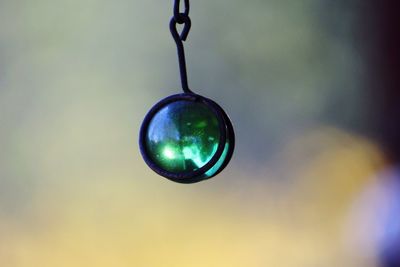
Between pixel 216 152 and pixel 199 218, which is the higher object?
pixel 199 218

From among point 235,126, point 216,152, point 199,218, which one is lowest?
point 216,152

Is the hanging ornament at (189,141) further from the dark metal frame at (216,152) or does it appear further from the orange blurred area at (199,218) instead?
the orange blurred area at (199,218)

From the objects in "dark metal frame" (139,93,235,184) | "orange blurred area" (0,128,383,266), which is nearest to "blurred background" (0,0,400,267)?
"orange blurred area" (0,128,383,266)

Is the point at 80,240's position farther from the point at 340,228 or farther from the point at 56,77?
the point at 340,228

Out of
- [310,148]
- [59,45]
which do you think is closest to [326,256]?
[310,148]

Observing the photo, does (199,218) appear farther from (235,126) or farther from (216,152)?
(216,152)

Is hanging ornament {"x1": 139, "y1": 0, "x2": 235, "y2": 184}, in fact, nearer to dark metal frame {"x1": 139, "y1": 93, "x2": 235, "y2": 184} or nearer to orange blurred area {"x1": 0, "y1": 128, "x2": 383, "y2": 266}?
dark metal frame {"x1": 139, "y1": 93, "x2": 235, "y2": 184}

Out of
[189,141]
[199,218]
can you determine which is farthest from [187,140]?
[199,218]

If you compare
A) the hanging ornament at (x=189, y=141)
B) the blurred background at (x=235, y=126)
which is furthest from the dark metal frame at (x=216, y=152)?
the blurred background at (x=235, y=126)
